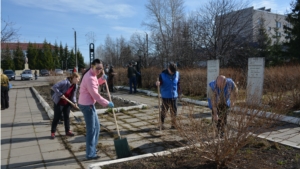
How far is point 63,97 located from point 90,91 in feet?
5.76

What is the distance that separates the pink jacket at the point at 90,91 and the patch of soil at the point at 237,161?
1109 mm

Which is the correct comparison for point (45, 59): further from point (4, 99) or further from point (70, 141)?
point (70, 141)

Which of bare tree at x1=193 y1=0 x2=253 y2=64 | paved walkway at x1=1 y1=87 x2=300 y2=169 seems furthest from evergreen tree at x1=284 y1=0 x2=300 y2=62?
paved walkway at x1=1 y1=87 x2=300 y2=169

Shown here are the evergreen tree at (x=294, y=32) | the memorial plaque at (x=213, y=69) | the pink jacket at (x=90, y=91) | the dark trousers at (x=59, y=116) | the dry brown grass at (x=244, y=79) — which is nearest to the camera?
the pink jacket at (x=90, y=91)

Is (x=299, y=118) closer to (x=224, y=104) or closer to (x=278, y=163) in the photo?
(x=278, y=163)

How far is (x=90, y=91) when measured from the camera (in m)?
3.97

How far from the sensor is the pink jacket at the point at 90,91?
396 centimetres

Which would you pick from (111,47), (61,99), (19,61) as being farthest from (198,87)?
(19,61)

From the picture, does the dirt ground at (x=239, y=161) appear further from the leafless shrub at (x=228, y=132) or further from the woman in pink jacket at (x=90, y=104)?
the woman in pink jacket at (x=90, y=104)

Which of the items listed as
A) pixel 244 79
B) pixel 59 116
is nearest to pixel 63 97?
pixel 59 116

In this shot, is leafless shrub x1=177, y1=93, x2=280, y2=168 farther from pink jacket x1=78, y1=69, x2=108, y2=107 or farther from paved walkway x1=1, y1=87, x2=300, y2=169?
pink jacket x1=78, y1=69, x2=108, y2=107

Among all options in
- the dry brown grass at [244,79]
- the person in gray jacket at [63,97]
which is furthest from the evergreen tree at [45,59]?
the person in gray jacket at [63,97]

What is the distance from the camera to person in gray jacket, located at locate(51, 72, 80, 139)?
541 cm

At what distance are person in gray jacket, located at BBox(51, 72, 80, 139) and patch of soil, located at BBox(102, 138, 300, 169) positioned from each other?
8.21 feet
